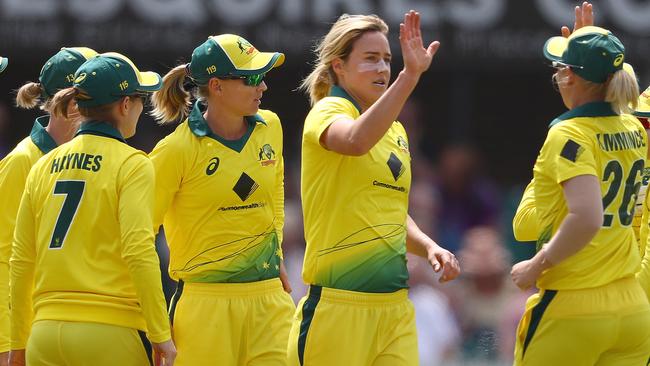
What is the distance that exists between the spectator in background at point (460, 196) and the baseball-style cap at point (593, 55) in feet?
19.9

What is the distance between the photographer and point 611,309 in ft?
16.8

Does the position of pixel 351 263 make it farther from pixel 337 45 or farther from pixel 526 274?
pixel 337 45

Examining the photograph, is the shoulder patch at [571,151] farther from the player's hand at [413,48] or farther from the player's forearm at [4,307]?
the player's forearm at [4,307]

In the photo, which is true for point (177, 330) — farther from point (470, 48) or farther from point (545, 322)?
point (470, 48)

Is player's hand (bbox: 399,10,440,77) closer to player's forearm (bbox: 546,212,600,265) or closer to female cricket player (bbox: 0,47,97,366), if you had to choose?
player's forearm (bbox: 546,212,600,265)

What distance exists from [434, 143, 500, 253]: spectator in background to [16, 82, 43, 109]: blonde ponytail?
18.2ft

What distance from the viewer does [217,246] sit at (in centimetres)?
564

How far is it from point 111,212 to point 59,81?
1.32m

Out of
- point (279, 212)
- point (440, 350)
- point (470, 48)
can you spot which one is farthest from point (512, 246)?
point (279, 212)

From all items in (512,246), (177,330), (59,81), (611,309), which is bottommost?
(512,246)

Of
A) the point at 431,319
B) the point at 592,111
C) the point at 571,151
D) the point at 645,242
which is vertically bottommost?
the point at 431,319

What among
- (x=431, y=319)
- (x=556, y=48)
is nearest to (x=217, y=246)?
(x=556, y=48)


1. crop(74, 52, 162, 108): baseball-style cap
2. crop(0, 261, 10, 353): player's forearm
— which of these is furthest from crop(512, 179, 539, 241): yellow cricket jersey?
crop(0, 261, 10, 353): player's forearm

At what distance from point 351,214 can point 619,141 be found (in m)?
1.12
